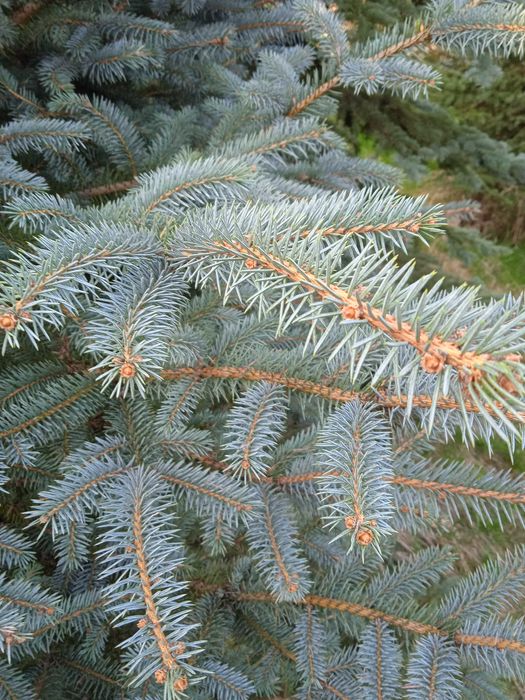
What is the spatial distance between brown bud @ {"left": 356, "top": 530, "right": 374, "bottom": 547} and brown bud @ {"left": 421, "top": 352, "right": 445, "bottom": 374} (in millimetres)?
368

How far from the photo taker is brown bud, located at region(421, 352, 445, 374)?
55 centimetres

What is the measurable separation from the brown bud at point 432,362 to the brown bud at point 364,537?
368 mm

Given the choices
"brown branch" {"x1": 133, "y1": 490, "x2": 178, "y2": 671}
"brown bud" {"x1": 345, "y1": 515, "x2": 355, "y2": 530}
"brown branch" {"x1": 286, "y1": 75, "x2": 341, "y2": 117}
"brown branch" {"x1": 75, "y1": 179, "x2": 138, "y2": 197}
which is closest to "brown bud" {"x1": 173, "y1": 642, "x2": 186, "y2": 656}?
"brown branch" {"x1": 133, "y1": 490, "x2": 178, "y2": 671}

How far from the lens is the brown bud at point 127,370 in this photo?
73cm

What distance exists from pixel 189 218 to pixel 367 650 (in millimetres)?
1037

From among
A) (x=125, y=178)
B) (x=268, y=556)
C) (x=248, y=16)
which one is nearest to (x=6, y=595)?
(x=268, y=556)

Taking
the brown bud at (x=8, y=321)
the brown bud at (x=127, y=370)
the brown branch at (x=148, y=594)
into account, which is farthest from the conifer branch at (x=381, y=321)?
the brown branch at (x=148, y=594)

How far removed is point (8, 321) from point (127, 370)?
0.17 m

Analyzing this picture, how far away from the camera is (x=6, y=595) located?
3.37ft

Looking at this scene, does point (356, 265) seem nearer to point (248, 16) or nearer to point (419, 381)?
point (419, 381)

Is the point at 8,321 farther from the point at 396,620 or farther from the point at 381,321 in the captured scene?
the point at 396,620

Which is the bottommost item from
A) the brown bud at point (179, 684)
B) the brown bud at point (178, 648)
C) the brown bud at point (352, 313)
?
the brown bud at point (179, 684)

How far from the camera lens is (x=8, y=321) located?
0.69 meters

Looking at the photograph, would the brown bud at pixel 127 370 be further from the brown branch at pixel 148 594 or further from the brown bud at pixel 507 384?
the brown bud at pixel 507 384
